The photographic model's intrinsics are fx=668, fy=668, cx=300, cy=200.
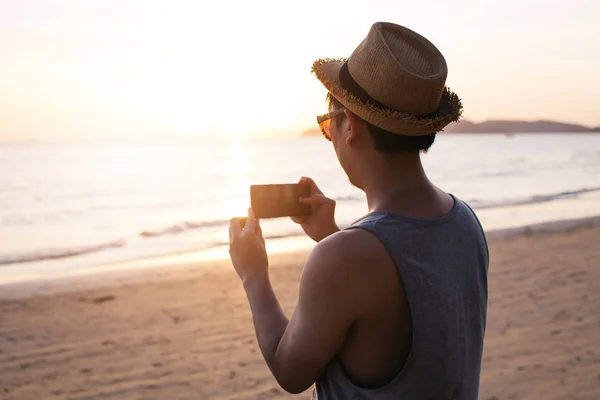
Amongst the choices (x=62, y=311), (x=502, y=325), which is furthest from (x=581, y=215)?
(x=62, y=311)

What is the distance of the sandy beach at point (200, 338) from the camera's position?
5621 mm

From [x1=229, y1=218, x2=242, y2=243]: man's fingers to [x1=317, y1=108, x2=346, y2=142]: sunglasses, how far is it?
37cm

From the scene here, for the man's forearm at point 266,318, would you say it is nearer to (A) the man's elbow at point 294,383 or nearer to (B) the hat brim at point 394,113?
(A) the man's elbow at point 294,383

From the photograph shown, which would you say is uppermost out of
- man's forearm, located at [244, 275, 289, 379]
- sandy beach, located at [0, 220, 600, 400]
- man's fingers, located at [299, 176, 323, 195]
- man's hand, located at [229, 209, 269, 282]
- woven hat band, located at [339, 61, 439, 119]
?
woven hat band, located at [339, 61, 439, 119]

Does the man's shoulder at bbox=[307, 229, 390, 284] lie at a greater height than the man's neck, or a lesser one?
lesser

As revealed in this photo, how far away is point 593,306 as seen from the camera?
775cm

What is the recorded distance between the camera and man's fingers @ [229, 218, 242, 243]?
1.93m

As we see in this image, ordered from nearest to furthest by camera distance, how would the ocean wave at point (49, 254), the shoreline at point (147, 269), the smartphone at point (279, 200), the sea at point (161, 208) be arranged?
the smartphone at point (279, 200)
the shoreline at point (147, 269)
the ocean wave at point (49, 254)
the sea at point (161, 208)

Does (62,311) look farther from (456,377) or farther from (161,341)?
(456,377)

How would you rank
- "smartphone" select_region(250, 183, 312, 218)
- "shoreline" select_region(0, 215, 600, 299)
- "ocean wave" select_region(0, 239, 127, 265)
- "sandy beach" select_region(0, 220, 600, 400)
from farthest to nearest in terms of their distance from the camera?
"ocean wave" select_region(0, 239, 127, 265)
"shoreline" select_region(0, 215, 600, 299)
"sandy beach" select_region(0, 220, 600, 400)
"smartphone" select_region(250, 183, 312, 218)

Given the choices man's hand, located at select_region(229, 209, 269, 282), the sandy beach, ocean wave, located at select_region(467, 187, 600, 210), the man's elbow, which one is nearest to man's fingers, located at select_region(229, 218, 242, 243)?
man's hand, located at select_region(229, 209, 269, 282)

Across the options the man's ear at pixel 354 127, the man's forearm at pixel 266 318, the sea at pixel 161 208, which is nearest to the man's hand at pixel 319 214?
the man's forearm at pixel 266 318

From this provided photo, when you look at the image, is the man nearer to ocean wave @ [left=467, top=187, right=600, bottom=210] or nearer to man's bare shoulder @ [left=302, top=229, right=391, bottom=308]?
man's bare shoulder @ [left=302, top=229, right=391, bottom=308]

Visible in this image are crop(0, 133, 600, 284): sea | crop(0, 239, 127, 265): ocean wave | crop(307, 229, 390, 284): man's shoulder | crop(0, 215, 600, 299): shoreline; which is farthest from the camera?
crop(0, 133, 600, 284): sea
